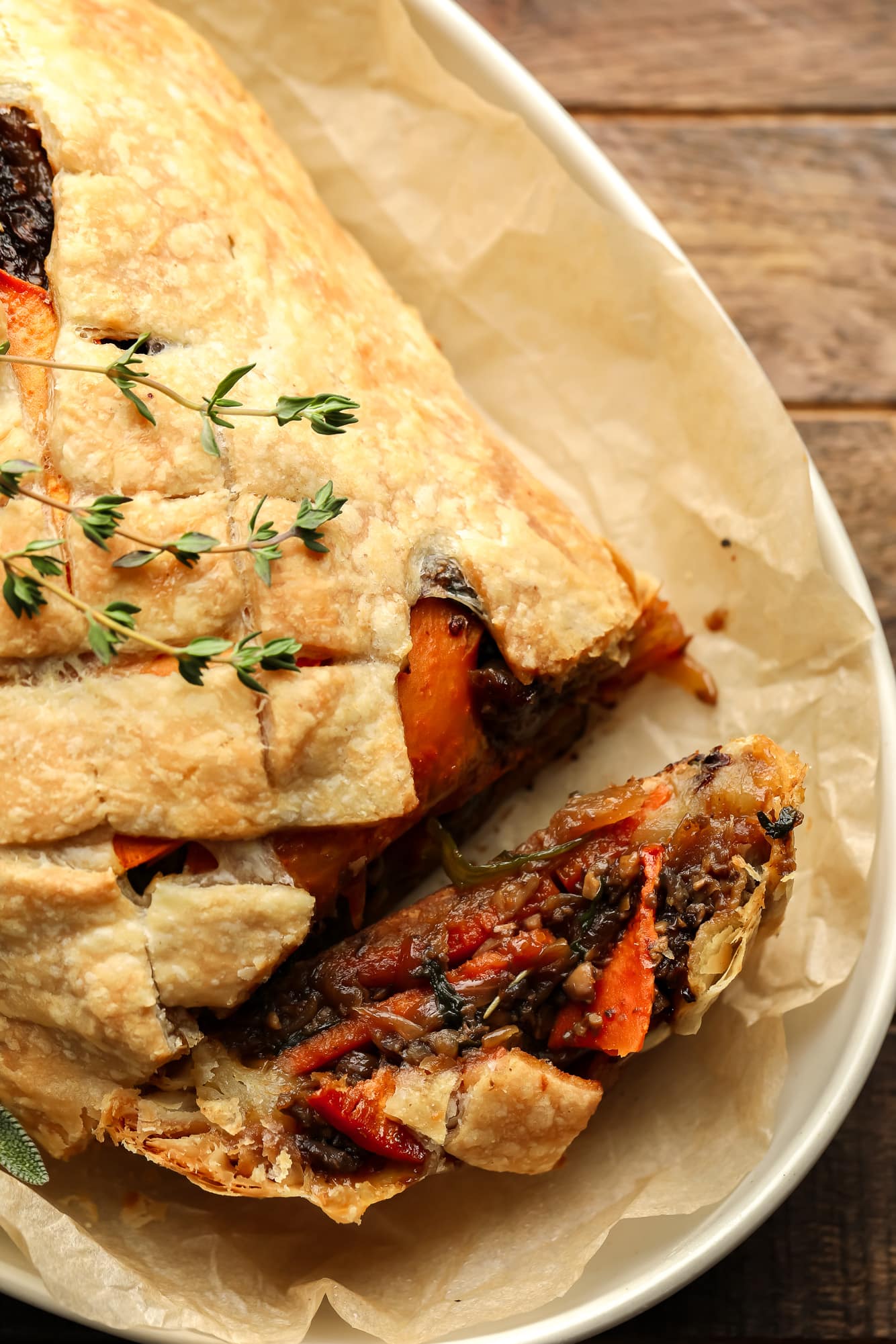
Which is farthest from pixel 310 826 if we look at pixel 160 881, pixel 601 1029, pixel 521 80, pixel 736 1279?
pixel 521 80

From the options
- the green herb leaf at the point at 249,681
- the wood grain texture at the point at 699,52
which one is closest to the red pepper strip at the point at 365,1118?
the green herb leaf at the point at 249,681

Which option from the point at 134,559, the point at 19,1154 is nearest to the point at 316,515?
the point at 134,559

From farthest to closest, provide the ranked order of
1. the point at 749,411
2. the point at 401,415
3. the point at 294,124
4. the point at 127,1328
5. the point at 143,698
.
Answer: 1. the point at 294,124
2. the point at 749,411
3. the point at 401,415
4. the point at 127,1328
5. the point at 143,698

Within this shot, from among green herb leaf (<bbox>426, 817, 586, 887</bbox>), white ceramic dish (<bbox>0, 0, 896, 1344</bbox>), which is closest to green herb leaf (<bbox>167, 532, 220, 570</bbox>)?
green herb leaf (<bbox>426, 817, 586, 887</bbox>)

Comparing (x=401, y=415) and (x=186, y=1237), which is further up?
(x=401, y=415)

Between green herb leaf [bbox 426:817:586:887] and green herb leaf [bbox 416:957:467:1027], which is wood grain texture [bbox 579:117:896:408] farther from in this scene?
green herb leaf [bbox 416:957:467:1027]

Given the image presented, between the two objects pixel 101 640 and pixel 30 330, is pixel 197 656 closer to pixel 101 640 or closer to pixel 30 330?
pixel 101 640

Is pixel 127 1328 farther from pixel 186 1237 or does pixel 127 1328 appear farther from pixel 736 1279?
pixel 736 1279
